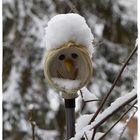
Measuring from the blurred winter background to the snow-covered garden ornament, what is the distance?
7.76 ft

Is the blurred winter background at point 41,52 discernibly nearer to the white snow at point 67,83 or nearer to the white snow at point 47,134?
the white snow at point 47,134

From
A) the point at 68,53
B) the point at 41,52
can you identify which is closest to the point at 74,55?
the point at 68,53

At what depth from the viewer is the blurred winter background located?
10.1ft

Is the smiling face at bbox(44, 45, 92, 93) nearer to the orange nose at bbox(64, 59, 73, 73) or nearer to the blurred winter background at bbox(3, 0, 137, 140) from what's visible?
the orange nose at bbox(64, 59, 73, 73)

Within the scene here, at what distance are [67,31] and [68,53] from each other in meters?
0.05

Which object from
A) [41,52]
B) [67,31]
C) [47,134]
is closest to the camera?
[67,31]

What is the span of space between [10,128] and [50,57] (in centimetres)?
242

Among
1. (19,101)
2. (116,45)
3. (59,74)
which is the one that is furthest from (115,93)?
(59,74)

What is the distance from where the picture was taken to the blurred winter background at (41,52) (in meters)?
3.07

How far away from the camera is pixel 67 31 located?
2.11 feet

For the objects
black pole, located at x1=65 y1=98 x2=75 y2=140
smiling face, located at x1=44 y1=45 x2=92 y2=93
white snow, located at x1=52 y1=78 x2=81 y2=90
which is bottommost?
black pole, located at x1=65 y1=98 x2=75 y2=140

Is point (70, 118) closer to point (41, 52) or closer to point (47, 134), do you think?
point (47, 134)

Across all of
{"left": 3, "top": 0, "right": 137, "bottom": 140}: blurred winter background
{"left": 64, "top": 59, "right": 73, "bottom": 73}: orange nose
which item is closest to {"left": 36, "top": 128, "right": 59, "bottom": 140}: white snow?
{"left": 3, "top": 0, "right": 137, "bottom": 140}: blurred winter background

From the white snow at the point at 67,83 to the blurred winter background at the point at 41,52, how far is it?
2.38 m
